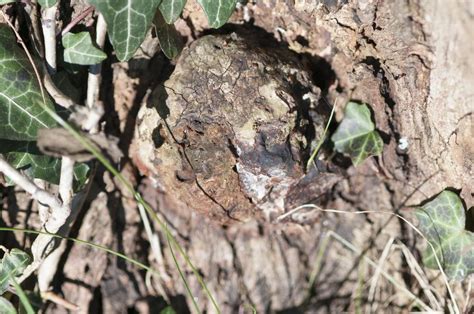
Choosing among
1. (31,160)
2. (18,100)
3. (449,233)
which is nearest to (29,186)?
(31,160)

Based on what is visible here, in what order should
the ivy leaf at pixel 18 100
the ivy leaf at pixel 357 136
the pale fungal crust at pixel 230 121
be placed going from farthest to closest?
the ivy leaf at pixel 357 136 → the pale fungal crust at pixel 230 121 → the ivy leaf at pixel 18 100

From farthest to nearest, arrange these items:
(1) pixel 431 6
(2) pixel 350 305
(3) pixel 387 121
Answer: (2) pixel 350 305 < (3) pixel 387 121 < (1) pixel 431 6

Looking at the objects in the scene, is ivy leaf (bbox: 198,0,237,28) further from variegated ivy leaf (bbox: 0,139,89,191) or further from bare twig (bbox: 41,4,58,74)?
variegated ivy leaf (bbox: 0,139,89,191)

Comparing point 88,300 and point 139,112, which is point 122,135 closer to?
point 139,112

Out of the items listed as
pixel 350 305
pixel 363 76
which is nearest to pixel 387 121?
pixel 363 76

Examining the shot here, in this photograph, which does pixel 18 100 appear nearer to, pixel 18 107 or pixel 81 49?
pixel 18 107

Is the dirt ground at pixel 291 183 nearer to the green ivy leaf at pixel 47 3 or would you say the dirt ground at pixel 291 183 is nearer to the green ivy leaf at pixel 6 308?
the green ivy leaf at pixel 6 308

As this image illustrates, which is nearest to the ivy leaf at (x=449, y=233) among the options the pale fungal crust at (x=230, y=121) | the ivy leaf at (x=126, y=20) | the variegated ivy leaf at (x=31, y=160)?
the pale fungal crust at (x=230, y=121)
